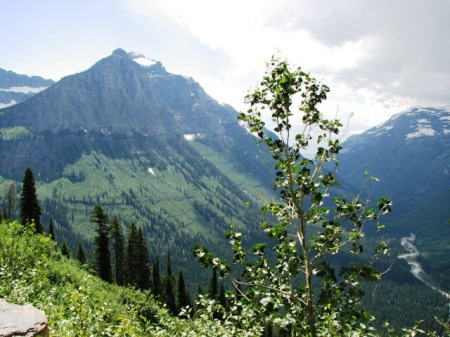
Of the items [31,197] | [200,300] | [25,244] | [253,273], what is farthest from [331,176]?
[31,197]

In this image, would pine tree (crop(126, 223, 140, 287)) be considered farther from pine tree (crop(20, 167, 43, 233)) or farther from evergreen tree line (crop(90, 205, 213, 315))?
pine tree (crop(20, 167, 43, 233))

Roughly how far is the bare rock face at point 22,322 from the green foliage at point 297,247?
5123mm

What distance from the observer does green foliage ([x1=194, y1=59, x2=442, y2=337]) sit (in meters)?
9.08

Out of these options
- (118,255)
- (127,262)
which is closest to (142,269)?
(127,262)

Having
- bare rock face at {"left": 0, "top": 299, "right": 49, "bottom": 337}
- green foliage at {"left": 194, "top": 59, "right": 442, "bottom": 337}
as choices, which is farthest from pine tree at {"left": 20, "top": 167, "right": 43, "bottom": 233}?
green foliage at {"left": 194, "top": 59, "right": 442, "bottom": 337}

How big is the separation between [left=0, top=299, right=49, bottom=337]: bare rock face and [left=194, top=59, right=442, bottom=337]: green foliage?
5.12 metres

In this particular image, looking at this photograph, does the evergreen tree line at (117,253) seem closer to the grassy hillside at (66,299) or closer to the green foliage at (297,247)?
the grassy hillside at (66,299)

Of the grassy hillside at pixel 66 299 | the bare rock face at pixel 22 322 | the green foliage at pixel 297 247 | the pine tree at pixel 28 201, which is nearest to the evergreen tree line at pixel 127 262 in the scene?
the pine tree at pixel 28 201

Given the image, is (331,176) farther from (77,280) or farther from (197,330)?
(77,280)

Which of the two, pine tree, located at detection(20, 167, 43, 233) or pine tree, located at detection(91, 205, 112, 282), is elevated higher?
pine tree, located at detection(20, 167, 43, 233)

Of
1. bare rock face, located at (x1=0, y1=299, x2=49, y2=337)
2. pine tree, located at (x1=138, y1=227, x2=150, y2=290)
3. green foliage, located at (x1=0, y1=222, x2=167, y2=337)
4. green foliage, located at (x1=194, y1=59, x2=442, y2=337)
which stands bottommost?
pine tree, located at (x1=138, y1=227, x2=150, y2=290)

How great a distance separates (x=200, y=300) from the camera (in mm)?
10344

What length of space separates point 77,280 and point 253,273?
28.7m

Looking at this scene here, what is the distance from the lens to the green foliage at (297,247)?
29.8ft
